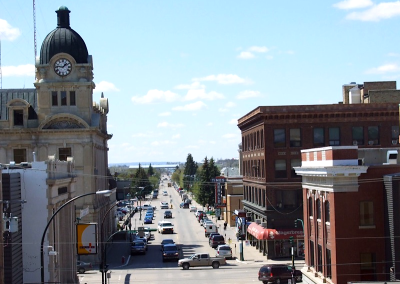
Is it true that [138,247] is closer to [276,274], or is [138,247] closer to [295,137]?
[295,137]

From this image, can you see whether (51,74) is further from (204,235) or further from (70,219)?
(204,235)

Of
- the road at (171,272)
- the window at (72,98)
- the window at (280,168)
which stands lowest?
the road at (171,272)

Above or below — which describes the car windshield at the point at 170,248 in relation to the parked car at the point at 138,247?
above

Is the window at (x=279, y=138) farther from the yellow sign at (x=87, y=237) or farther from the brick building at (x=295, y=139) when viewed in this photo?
the yellow sign at (x=87, y=237)

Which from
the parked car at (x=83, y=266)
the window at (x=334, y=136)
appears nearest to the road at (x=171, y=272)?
the parked car at (x=83, y=266)

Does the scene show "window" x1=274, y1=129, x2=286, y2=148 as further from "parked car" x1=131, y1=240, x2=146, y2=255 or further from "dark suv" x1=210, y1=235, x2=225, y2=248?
"parked car" x1=131, y1=240, x2=146, y2=255

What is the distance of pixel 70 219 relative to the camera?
46.8 metres

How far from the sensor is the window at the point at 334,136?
64.2 metres

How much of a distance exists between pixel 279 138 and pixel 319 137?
3774mm

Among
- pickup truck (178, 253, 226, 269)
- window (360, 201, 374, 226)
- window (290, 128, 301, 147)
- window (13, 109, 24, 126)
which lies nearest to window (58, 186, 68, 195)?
pickup truck (178, 253, 226, 269)

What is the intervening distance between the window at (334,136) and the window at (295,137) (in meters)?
2.92

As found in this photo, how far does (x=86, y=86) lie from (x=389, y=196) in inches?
1618

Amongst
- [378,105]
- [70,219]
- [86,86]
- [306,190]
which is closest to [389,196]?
[306,190]

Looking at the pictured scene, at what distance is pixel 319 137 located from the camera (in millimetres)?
64250
